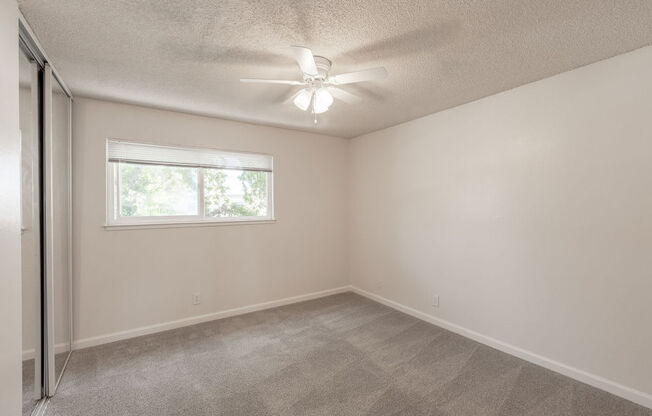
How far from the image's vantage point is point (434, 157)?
3293 millimetres

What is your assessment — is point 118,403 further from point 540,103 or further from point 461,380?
point 540,103

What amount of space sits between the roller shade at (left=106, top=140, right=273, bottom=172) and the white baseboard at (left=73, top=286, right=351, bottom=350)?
1710mm

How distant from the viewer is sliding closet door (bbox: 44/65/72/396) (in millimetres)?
1950

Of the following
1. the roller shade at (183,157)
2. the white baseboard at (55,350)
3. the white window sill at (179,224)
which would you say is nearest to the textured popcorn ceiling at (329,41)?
the roller shade at (183,157)

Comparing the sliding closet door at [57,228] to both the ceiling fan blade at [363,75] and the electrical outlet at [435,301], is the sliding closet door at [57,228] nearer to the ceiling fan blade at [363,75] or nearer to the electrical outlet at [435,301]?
the ceiling fan blade at [363,75]

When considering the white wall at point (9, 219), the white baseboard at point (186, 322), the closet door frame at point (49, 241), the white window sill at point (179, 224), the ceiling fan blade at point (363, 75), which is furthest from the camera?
the white window sill at point (179, 224)

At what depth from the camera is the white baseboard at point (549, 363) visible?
6.53 feet

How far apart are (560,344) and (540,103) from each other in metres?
1.96

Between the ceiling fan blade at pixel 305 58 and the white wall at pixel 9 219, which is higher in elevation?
the ceiling fan blade at pixel 305 58

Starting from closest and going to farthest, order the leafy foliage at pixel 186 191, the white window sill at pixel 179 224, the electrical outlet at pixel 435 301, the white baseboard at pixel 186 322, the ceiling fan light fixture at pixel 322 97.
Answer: the ceiling fan light fixture at pixel 322 97 → the white baseboard at pixel 186 322 → the white window sill at pixel 179 224 → the leafy foliage at pixel 186 191 → the electrical outlet at pixel 435 301

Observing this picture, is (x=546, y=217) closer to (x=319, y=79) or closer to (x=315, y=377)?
(x=319, y=79)

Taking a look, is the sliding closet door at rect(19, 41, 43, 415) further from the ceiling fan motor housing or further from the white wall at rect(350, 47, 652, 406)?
the white wall at rect(350, 47, 652, 406)

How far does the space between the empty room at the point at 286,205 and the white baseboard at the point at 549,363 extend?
16mm

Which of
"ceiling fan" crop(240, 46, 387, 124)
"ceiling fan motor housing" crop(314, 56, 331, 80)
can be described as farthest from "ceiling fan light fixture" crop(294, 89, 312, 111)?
"ceiling fan motor housing" crop(314, 56, 331, 80)
